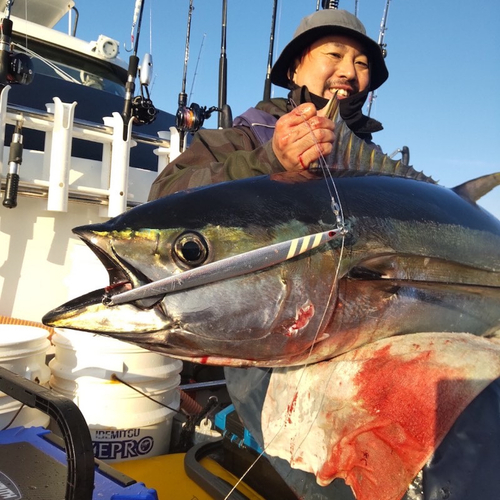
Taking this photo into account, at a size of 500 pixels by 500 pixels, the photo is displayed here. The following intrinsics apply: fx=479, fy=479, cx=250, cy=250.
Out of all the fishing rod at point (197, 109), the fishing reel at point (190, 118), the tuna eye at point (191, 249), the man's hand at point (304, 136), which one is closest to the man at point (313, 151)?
the man's hand at point (304, 136)

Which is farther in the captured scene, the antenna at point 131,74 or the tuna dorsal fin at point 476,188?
Answer: the antenna at point 131,74

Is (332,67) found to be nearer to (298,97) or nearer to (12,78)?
(298,97)

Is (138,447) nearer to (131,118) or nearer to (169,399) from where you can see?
(169,399)

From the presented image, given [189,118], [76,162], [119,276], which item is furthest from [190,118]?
[119,276]

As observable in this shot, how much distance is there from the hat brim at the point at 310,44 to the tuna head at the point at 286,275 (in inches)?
48.7

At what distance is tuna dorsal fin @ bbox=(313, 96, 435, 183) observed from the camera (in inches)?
67.3

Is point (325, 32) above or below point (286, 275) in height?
above

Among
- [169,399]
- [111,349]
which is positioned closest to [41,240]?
[111,349]

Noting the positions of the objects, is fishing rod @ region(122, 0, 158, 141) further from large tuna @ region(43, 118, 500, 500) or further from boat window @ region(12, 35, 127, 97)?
large tuna @ region(43, 118, 500, 500)

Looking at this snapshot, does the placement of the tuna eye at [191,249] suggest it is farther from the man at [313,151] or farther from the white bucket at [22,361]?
the white bucket at [22,361]

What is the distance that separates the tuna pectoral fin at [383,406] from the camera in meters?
1.16

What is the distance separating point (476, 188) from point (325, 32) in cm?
118

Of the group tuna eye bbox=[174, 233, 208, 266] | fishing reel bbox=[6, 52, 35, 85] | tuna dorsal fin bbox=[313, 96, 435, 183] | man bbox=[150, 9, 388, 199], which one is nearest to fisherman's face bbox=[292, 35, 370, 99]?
man bbox=[150, 9, 388, 199]

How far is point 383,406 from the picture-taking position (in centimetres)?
123
